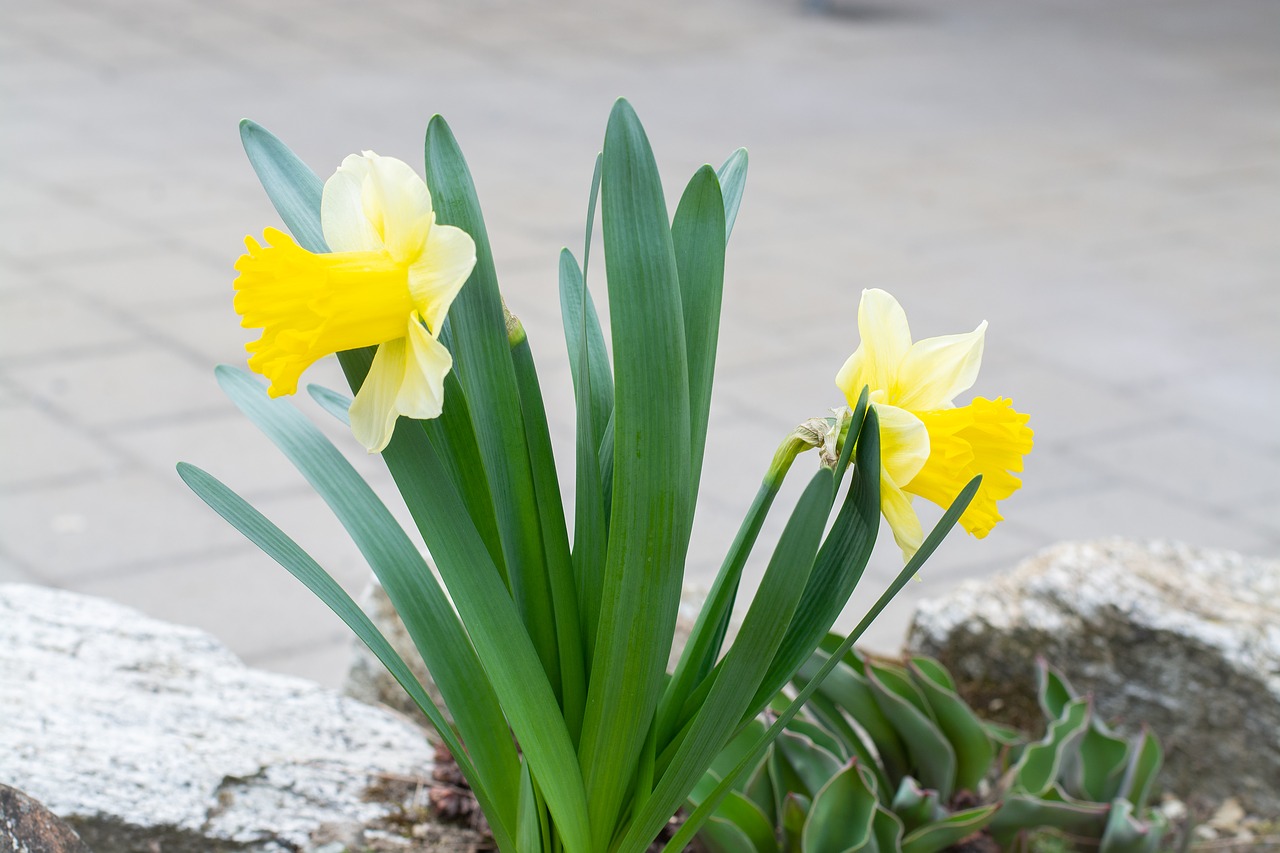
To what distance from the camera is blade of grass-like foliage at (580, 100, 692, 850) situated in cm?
81

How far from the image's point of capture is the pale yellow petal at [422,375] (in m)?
0.79

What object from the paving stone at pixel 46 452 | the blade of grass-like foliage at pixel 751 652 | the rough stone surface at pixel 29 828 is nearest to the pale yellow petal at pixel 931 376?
the blade of grass-like foliage at pixel 751 652

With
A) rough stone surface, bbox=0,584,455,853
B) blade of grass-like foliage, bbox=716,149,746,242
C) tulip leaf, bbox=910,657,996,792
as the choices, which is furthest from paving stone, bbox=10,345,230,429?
blade of grass-like foliage, bbox=716,149,746,242

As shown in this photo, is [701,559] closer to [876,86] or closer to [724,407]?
[724,407]

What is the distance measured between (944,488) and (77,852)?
79 cm

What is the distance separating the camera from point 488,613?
0.91 m

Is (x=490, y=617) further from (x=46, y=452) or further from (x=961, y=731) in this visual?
(x=46, y=452)

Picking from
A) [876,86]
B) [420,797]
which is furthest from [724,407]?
[876,86]

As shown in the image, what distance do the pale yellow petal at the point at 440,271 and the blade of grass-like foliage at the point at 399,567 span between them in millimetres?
195

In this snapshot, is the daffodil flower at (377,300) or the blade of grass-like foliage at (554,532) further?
the blade of grass-like foliage at (554,532)

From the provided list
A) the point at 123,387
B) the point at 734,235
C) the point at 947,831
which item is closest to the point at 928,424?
the point at 947,831

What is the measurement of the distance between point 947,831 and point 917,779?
162mm

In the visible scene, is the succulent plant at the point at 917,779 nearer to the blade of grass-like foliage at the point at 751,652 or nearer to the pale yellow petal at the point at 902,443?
the blade of grass-like foliage at the point at 751,652

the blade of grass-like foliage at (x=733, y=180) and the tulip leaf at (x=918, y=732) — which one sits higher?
the blade of grass-like foliage at (x=733, y=180)
